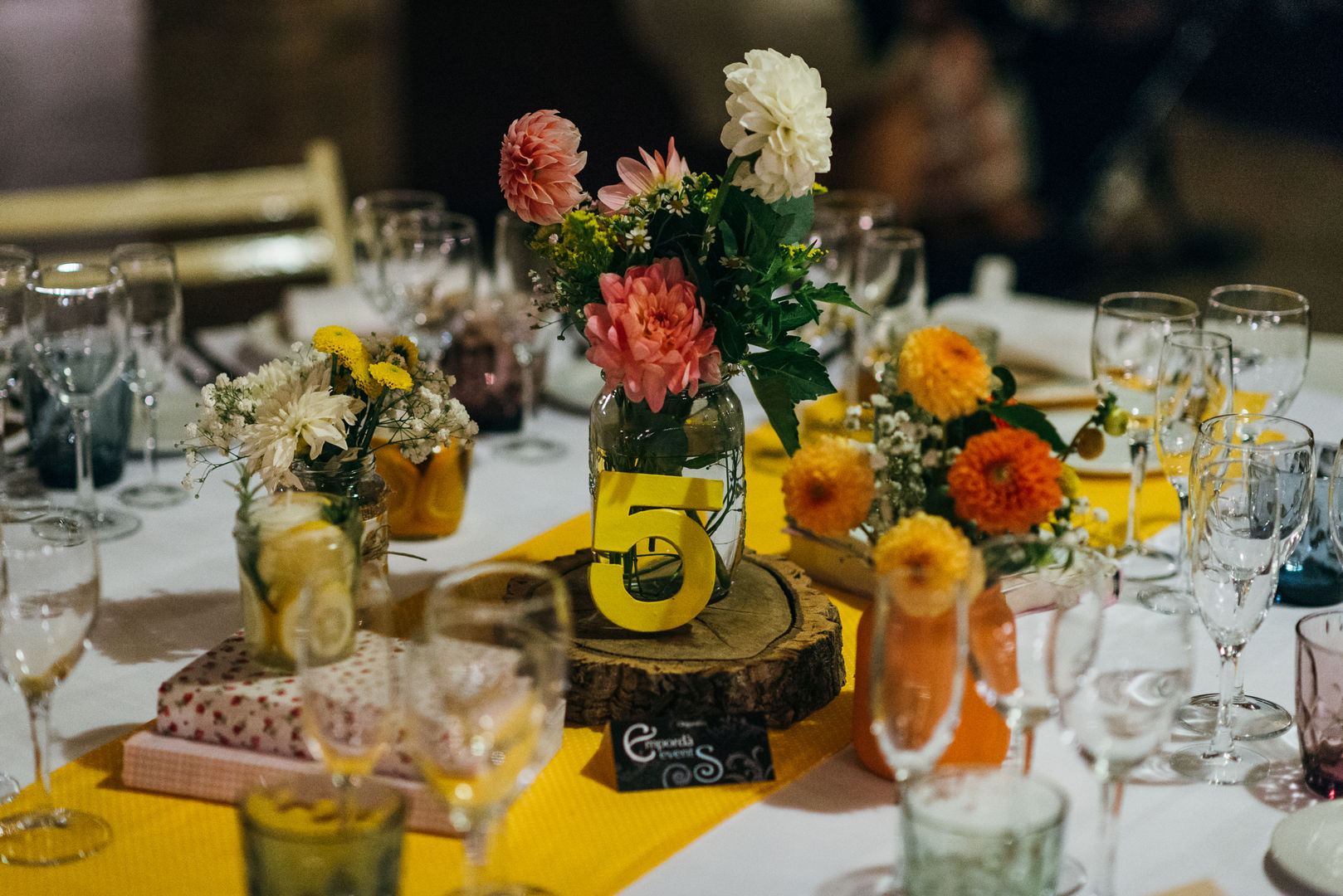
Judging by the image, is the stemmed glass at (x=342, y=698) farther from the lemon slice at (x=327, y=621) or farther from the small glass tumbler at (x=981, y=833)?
the small glass tumbler at (x=981, y=833)

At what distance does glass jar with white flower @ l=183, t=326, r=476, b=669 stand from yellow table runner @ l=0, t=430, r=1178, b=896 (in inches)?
10.5

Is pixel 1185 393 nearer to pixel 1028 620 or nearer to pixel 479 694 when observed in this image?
pixel 1028 620

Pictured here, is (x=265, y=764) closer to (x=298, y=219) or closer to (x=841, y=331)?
(x=841, y=331)

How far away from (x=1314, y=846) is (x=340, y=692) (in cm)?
71

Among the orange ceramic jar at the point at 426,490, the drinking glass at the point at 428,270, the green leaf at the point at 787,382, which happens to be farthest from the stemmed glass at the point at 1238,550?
the drinking glass at the point at 428,270

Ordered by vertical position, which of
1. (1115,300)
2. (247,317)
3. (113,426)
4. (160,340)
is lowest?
(247,317)

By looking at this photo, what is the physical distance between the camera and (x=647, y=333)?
44.0 inches

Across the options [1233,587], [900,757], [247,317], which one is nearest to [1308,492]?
[1233,587]

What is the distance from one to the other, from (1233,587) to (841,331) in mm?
978

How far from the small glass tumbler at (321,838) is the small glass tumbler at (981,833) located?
0.32m

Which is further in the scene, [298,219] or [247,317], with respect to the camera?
[247,317]

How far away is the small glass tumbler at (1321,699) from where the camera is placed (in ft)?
3.58

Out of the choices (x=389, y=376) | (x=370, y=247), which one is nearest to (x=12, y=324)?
(x=370, y=247)

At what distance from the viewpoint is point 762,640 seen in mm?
1238
